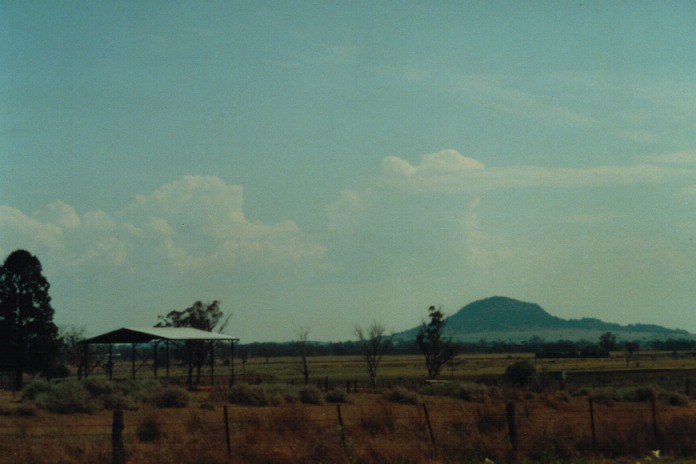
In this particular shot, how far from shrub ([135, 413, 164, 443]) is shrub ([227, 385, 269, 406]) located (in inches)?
619

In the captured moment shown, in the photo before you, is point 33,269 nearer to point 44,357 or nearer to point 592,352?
point 44,357

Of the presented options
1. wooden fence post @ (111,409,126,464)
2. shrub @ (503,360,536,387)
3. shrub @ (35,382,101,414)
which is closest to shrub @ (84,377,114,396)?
shrub @ (35,382,101,414)

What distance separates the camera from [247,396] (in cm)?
3906

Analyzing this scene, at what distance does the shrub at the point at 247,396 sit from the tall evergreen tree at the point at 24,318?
92.2 feet

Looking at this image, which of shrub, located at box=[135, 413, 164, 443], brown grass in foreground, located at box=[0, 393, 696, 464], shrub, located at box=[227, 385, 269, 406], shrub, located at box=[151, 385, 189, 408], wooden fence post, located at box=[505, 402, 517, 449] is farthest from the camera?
shrub, located at box=[227, 385, 269, 406]

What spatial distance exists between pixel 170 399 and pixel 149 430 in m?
14.7

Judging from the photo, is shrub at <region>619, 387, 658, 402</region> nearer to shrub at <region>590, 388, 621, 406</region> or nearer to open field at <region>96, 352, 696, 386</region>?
shrub at <region>590, 388, 621, 406</region>

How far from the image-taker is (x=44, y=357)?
202 ft

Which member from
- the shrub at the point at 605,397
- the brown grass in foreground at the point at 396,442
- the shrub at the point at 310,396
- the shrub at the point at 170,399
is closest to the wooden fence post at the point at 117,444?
the brown grass in foreground at the point at 396,442

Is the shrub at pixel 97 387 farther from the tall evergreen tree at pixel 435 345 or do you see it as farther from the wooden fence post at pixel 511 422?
the tall evergreen tree at pixel 435 345

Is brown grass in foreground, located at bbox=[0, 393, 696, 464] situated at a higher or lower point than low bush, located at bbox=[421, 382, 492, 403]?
higher

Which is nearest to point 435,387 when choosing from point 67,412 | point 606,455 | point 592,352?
point 67,412

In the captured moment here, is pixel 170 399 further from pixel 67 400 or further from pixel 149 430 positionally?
pixel 149 430

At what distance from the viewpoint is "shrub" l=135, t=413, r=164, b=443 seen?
21531 millimetres
